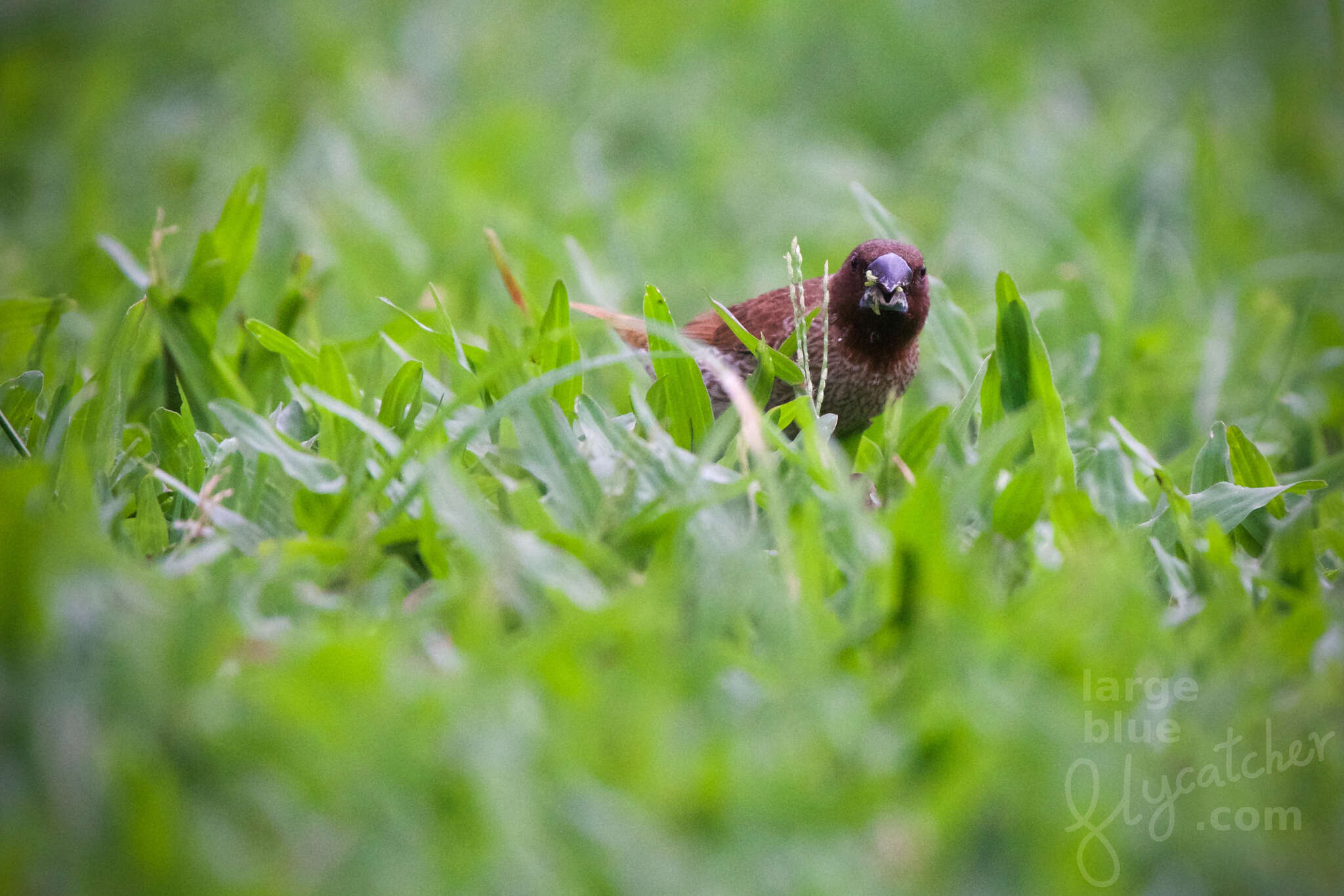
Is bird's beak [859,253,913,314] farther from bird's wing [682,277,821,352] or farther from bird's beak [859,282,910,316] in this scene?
bird's wing [682,277,821,352]

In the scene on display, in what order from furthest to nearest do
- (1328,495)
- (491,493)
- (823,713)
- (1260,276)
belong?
(1260,276), (1328,495), (491,493), (823,713)

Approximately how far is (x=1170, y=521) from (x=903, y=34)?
4.33 meters

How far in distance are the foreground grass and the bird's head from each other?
299 millimetres

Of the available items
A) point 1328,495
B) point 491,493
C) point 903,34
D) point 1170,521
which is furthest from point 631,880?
point 903,34

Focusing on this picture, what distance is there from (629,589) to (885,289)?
1152 mm

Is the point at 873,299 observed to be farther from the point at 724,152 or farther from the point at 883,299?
the point at 724,152

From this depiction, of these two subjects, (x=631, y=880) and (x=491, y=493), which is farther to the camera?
(x=491, y=493)

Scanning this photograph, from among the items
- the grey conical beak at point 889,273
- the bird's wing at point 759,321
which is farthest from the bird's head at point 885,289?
the bird's wing at point 759,321

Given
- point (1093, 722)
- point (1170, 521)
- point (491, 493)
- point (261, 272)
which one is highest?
point (261, 272)

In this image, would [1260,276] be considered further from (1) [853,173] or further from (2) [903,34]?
(2) [903,34]

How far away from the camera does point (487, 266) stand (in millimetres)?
3639

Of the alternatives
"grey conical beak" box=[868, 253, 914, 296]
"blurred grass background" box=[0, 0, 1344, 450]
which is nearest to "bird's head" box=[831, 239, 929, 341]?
"grey conical beak" box=[868, 253, 914, 296]

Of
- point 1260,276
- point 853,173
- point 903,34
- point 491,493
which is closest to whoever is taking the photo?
point 491,493

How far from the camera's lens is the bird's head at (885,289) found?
242 cm
